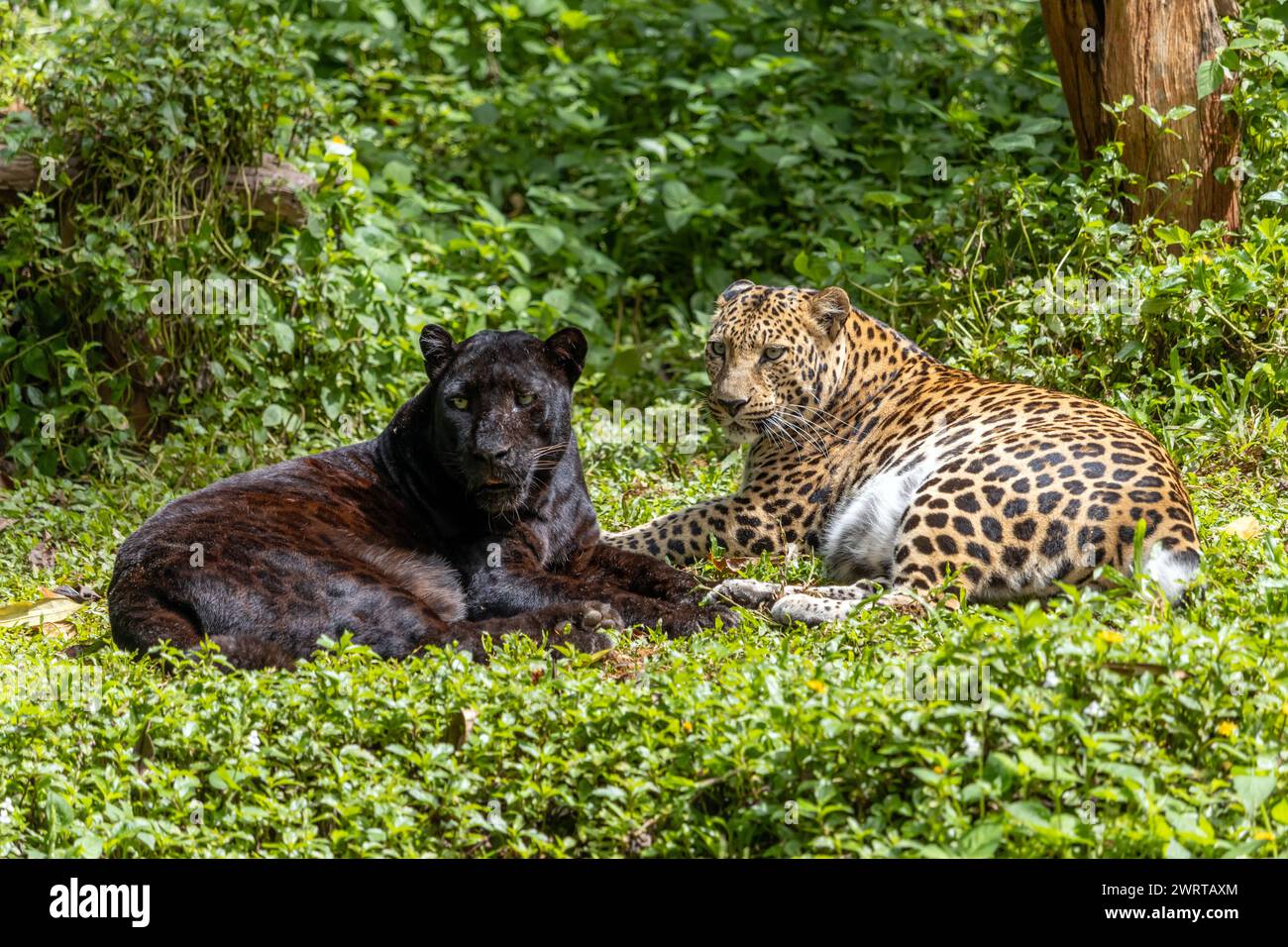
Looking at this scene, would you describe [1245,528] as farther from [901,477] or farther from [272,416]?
[272,416]

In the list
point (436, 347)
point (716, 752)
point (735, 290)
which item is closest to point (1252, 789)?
point (716, 752)

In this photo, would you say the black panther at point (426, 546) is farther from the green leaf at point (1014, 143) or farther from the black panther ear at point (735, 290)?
the green leaf at point (1014, 143)

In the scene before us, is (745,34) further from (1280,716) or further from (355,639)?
(1280,716)

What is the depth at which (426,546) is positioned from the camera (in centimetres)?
682

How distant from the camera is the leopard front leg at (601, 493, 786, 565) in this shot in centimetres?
724

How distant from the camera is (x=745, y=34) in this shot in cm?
1259

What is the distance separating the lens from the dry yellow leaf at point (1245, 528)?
660 centimetres

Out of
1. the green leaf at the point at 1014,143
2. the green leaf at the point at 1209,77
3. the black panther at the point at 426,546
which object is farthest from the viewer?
the green leaf at the point at 1014,143

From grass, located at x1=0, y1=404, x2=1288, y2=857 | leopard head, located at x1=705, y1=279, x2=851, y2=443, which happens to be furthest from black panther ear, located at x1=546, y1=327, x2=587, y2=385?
grass, located at x1=0, y1=404, x2=1288, y2=857

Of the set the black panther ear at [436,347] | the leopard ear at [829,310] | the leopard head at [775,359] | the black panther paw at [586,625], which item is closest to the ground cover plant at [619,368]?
the black panther paw at [586,625]

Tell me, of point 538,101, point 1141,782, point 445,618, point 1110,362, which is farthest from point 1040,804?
point 538,101

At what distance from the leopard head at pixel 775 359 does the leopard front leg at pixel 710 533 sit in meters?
0.39

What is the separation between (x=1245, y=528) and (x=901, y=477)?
5.15 feet

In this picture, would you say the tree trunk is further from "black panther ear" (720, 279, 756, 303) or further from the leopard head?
"black panther ear" (720, 279, 756, 303)
